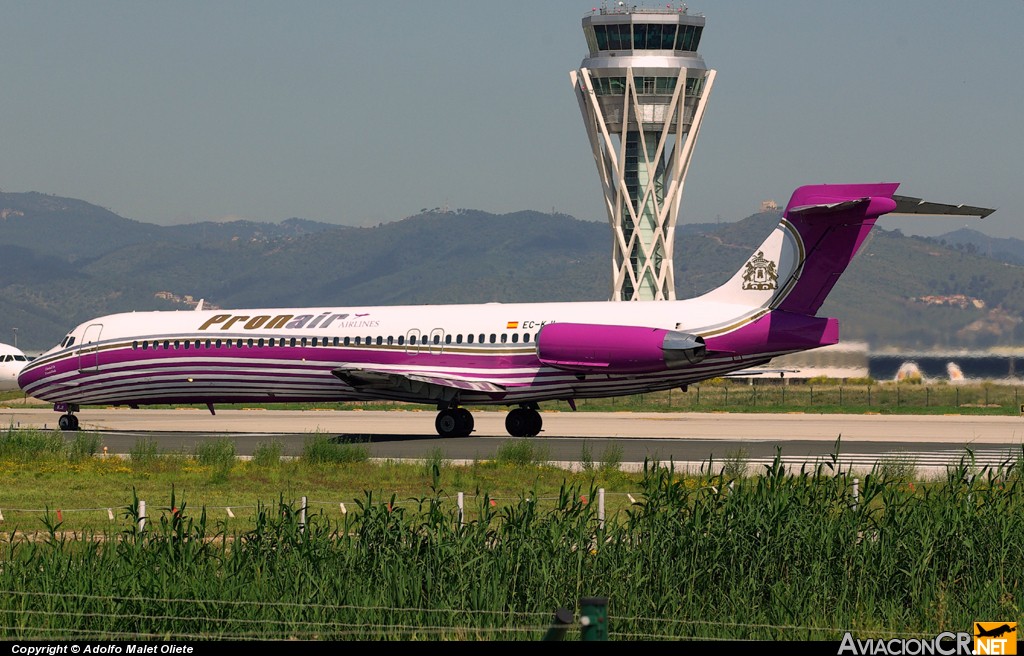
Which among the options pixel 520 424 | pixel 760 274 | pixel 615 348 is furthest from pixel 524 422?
pixel 760 274

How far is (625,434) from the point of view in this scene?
134 ft

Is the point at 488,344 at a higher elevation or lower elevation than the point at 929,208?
lower

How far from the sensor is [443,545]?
557 inches

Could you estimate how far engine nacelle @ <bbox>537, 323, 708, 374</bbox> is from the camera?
1363 inches

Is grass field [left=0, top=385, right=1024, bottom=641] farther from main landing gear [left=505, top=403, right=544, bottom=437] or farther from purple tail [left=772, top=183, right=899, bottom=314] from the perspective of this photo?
main landing gear [left=505, top=403, right=544, bottom=437]

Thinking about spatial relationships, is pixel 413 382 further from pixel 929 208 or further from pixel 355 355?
pixel 929 208

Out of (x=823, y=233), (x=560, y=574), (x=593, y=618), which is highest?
(x=823, y=233)

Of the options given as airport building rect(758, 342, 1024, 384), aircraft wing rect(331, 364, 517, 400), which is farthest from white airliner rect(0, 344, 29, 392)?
airport building rect(758, 342, 1024, 384)

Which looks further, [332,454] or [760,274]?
[760,274]

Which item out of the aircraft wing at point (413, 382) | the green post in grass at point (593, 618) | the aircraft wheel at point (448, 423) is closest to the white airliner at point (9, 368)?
the aircraft wing at point (413, 382)

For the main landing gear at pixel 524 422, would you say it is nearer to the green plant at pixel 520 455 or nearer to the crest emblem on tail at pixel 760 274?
the crest emblem on tail at pixel 760 274

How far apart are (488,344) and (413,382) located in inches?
88.2

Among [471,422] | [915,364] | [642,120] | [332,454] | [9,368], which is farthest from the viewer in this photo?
[642,120]

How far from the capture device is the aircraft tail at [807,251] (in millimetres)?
33634
